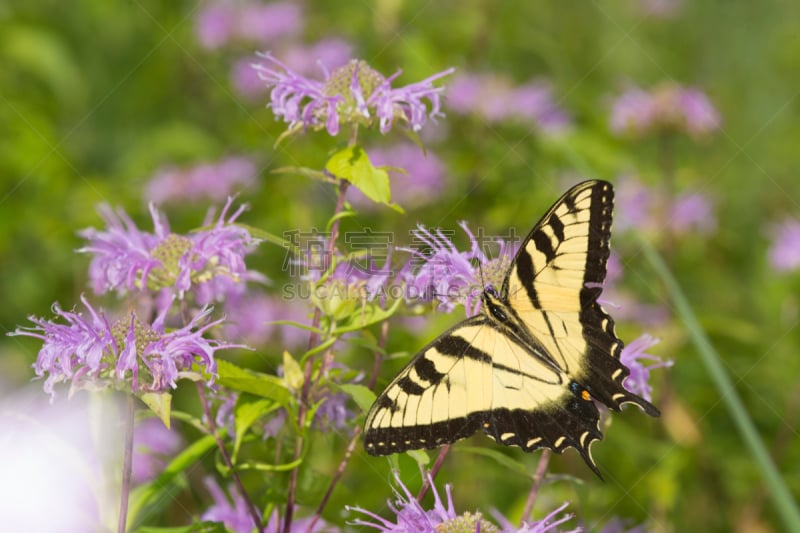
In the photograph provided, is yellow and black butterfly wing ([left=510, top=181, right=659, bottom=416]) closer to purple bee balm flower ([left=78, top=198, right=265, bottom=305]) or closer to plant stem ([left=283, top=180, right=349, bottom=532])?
Answer: plant stem ([left=283, top=180, right=349, bottom=532])

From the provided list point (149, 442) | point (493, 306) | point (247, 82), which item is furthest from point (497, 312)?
point (247, 82)

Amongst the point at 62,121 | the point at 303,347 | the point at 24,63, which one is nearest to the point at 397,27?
the point at 303,347

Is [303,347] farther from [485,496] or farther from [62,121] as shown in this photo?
[62,121]

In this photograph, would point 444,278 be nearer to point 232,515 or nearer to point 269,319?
point 232,515

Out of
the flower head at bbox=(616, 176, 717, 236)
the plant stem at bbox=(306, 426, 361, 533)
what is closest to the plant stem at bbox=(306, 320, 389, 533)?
the plant stem at bbox=(306, 426, 361, 533)

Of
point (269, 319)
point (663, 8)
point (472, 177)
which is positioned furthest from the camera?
point (663, 8)

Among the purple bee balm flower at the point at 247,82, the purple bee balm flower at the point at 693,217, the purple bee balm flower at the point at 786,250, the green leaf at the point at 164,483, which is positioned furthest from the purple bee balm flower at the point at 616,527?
the purple bee balm flower at the point at 247,82

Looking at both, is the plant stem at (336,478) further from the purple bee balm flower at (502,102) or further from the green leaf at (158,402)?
the purple bee balm flower at (502,102)
